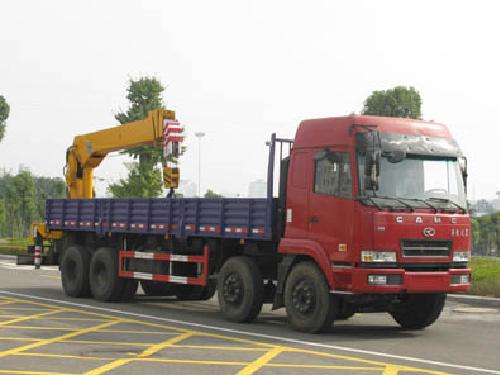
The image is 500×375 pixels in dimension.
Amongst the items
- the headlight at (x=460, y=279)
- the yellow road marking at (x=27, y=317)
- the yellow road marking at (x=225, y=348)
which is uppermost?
the headlight at (x=460, y=279)

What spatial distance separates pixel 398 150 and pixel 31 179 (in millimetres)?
75595

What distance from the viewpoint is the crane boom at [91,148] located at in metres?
20.2

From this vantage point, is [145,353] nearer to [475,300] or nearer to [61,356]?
[61,356]

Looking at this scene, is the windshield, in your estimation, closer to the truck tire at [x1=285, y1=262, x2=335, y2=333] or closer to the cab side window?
the cab side window

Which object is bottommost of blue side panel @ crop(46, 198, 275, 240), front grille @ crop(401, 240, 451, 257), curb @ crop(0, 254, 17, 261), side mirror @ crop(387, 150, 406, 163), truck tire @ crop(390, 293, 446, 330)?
truck tire @ crop(390, 293, 446, 330)

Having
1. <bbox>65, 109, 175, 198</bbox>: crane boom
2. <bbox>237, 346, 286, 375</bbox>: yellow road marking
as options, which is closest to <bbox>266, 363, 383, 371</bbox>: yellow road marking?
<bbox>237, 346, 286, 375</bbox>: yellow road marking

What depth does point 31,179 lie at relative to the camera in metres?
84.5

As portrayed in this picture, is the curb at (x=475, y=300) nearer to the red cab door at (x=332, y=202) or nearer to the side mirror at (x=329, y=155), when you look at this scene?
the red cab door at (x=332, y=202)

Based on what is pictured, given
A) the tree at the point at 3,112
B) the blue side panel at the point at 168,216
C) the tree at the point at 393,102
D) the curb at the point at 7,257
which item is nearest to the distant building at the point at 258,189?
the blue side panel at the point at 168,216

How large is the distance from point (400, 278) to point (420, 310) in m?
1.87

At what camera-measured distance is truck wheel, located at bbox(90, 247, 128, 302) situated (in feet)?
57.8

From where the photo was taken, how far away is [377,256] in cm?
1216

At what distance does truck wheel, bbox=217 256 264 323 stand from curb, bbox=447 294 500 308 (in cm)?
580

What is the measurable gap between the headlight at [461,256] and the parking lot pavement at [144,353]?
3023 mm
